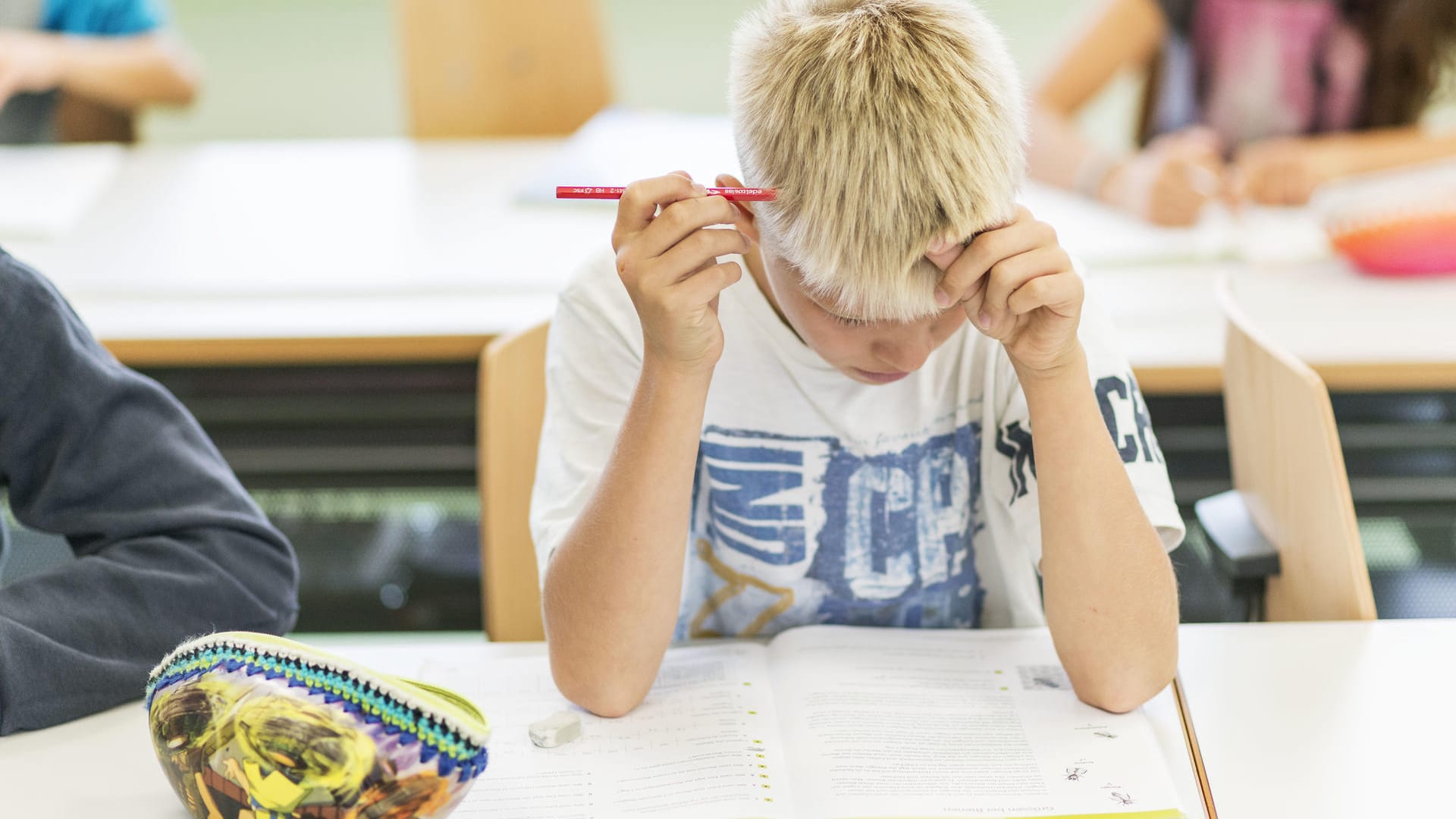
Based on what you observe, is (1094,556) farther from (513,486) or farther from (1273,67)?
(1273,67)

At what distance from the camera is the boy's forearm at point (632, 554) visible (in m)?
0.83

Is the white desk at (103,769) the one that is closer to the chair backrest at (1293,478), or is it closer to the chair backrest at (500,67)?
the chair backrest at (1293,478)

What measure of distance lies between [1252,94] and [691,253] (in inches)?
64.8

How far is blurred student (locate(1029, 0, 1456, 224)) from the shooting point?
1869mm

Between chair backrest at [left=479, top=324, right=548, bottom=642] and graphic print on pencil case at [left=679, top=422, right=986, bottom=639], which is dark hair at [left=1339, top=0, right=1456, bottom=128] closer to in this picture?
graphic print on pencil case at [left=679, top=422, right=986, bottom=639]

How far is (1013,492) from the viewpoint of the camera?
94 cm

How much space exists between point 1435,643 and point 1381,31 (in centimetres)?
140

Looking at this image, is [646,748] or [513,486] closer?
[646,748]

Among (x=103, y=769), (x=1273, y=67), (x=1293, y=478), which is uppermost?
(x=1273, y=67)

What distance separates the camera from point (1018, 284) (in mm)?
760

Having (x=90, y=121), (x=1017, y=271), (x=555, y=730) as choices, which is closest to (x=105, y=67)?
(x=90, y=121)

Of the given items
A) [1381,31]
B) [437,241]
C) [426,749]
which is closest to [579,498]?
[426,749]

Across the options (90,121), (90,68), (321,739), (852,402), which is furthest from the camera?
(90,121)

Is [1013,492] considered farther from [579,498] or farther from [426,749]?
[426,749]
